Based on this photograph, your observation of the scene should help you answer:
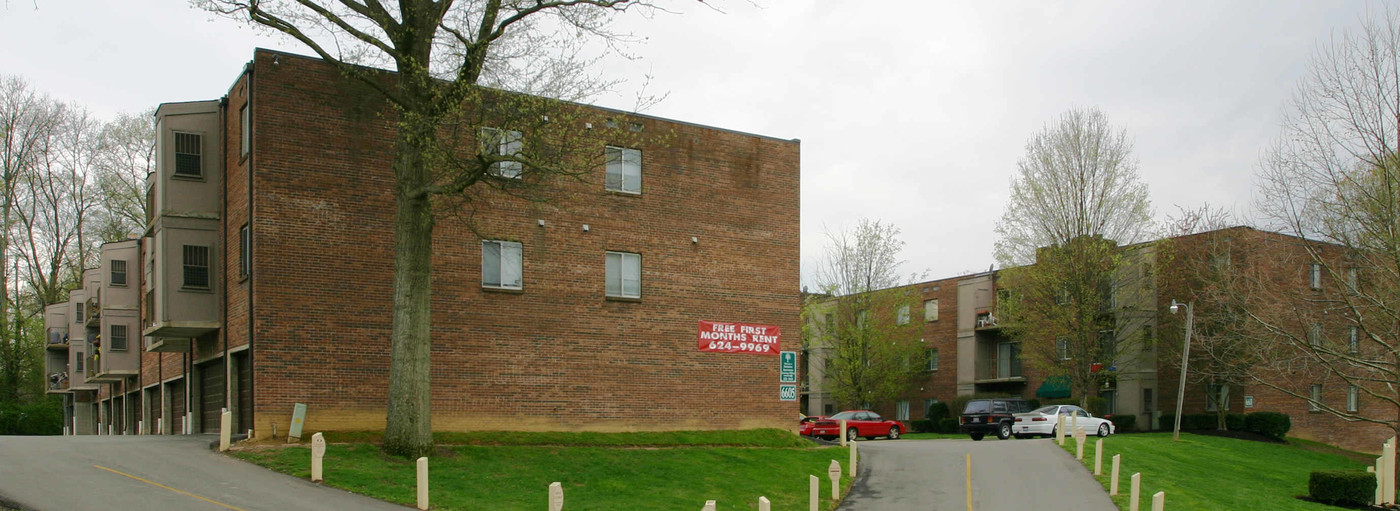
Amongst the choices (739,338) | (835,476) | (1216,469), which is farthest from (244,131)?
(1216,469)

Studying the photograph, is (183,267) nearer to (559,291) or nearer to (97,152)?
(559,291)

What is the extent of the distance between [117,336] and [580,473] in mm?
21317

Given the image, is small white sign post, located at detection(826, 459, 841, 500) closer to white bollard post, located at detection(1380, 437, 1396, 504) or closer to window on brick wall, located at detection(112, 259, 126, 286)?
white bollard post, located at detection(1380, 437, 1396, 504)

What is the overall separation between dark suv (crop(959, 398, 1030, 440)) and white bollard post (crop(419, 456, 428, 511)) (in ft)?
83.8

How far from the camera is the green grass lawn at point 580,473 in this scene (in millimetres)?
18438

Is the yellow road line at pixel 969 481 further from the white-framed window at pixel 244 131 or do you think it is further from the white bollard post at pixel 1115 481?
the white-framed window at pixel 244 131

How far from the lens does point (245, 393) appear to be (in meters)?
23.2

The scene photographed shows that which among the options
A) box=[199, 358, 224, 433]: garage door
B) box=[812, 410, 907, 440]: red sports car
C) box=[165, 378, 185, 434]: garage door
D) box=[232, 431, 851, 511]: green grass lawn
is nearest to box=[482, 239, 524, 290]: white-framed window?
box=[232, 431, 851, 511]: green grass lawn

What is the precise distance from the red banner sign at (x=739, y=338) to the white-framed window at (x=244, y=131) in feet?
38.8

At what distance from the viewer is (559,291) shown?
26219 mm

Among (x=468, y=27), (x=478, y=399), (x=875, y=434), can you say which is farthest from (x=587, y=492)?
(x=875, y=434)

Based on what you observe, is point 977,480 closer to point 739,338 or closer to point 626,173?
point 739,338

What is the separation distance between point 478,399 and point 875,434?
19.9 m

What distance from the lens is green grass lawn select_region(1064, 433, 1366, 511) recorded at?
24984 mm
